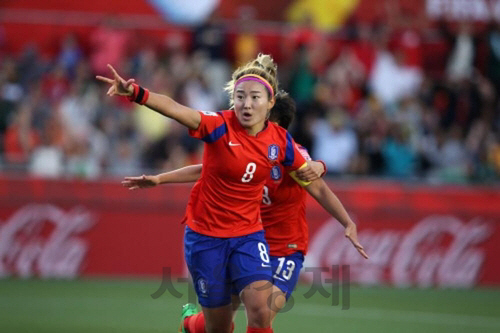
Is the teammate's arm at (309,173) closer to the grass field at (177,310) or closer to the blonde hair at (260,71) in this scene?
the blonde hair at (260,71)

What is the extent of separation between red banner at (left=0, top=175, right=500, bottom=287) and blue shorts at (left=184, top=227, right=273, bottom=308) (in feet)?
20.9

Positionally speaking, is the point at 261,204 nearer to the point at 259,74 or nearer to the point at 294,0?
the point at 259,74

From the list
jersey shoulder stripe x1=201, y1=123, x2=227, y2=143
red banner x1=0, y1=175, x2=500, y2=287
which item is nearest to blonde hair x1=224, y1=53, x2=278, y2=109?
jersey shoulder stripe x1=201, y1=123, x2=227, y2=143

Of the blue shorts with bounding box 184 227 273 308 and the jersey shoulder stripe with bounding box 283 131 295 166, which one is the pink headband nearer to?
the jersey shoulder stripe with bounding box 283 131 295 166

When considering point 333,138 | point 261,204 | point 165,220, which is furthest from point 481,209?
point 261,204

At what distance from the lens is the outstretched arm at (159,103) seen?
19.2ft

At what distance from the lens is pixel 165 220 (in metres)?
13.3

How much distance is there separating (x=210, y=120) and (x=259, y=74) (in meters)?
0.57

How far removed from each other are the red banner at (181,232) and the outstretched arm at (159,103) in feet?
22.8

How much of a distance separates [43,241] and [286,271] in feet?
20.9

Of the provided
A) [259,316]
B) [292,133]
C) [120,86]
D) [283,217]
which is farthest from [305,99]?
[120,86]

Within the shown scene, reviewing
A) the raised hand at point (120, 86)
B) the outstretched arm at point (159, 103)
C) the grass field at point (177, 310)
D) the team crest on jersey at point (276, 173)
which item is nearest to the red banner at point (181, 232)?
the grass field at point (177, 310)

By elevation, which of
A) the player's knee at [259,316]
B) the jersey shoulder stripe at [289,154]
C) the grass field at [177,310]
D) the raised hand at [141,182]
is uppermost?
the jersey shoulder stripe at [289,154]

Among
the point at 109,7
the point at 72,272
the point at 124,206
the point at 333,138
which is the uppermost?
the point at 109,7
